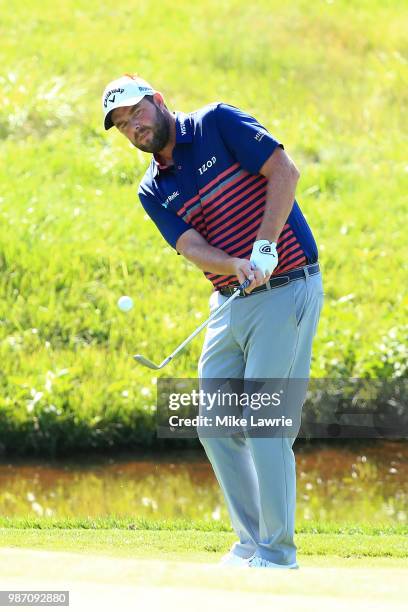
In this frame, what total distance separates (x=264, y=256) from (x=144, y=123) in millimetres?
677

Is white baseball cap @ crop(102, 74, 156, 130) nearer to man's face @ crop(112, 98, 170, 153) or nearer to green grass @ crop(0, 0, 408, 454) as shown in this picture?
man's face @ crop(112, 98, 170, 153)

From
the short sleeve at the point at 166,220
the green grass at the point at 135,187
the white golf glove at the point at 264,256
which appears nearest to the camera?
the white golf glove at the point at 264,256

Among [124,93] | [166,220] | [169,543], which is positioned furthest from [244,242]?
[169,543]

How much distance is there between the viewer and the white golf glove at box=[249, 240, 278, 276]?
4.12 m

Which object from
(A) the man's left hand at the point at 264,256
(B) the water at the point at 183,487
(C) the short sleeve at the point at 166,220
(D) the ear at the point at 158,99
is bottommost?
(B) the water at the point at 183,487

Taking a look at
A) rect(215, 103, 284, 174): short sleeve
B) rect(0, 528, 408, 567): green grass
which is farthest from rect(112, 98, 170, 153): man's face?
rect(0, 528, 408, 567): green grass

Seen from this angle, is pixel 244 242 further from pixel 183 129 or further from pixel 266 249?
pixel 183 129

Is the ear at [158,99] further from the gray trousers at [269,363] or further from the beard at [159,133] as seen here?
the gray trousers at [269,363]

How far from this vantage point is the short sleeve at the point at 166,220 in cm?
449

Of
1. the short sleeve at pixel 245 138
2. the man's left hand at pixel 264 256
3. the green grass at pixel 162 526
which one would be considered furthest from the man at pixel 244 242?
the green grass at pixel 162 526

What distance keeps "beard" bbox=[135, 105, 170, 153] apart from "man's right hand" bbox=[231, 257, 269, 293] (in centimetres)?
52

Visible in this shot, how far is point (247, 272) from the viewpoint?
4.16 metres

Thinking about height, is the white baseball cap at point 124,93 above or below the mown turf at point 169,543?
above

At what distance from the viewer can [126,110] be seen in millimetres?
4371
